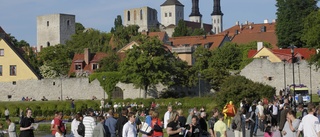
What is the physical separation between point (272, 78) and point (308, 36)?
710 inches

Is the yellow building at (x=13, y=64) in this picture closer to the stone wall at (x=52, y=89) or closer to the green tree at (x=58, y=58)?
the stone wall at (x=52, y=89)

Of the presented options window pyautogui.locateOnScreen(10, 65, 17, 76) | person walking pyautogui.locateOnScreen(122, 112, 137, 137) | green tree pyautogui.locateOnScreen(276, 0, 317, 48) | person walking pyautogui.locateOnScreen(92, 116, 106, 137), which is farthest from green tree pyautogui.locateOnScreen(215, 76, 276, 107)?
green tree pyautogui.locateOnScreen(276, 0, 317, 48)

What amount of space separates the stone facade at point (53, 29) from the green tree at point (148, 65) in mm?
73817

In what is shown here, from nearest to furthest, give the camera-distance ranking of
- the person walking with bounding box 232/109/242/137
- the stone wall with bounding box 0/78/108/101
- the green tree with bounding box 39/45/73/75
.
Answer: the person walking with bounding box 232/109/242/137
the stone wall with bounding box 0/78/108/101
the green tree with bounding box 39/45/73/75

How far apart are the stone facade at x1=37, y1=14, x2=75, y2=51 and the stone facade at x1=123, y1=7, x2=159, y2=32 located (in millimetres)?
27377

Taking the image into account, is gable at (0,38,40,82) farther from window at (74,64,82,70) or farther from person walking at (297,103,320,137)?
person walking at (297,103,320,137)

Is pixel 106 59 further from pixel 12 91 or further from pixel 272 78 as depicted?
pixel 272 78

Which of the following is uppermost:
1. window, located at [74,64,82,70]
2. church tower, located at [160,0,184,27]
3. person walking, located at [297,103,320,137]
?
church tower, located at [160,0,184,27]

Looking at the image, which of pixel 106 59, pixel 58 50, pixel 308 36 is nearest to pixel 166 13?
pixel 58 50

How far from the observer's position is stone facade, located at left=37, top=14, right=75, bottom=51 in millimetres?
140375

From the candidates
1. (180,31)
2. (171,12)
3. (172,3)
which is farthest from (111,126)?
(172,3)

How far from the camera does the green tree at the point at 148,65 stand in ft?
217

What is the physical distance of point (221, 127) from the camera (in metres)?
18.6

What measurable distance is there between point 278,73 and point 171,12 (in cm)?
12735
